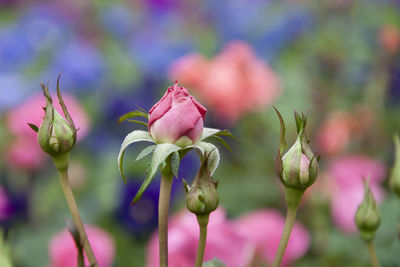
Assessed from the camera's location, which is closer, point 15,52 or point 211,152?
point 211,152

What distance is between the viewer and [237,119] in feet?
3.57

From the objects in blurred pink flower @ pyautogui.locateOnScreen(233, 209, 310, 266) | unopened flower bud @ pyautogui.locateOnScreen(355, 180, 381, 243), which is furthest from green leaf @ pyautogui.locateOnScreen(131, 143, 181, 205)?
blurred pink flower @ pyautogui.locateOnScreen(233, 209, 310, 266)

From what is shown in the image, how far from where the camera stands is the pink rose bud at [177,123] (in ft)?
1.04

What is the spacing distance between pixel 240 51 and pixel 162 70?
9.8 inches

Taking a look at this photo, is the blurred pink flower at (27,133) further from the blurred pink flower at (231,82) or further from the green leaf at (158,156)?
the green leaf at (158,156)

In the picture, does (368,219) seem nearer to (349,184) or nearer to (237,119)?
(349,184)

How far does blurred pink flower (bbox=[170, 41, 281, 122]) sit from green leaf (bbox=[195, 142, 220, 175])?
0.70 m

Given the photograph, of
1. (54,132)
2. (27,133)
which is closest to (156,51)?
(27,133)

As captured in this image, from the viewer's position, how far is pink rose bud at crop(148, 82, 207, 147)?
0.32 meters

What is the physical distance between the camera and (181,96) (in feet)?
1.11

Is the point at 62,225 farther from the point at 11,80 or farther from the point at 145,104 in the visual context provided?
the point at 11,80

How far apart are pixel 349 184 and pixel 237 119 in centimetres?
35

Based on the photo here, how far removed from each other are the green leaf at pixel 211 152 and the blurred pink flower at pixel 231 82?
0.70 m

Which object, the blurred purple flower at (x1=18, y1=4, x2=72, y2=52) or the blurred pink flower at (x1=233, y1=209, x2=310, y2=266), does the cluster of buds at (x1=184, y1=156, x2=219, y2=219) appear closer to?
the blurred pink flower at (x1=233, y1=209, x2=310, y2=266)
